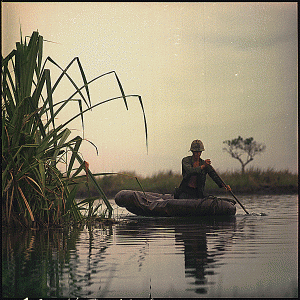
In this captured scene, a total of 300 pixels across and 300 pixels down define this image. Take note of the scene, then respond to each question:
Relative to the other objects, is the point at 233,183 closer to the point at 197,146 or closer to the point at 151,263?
the point at 197,146

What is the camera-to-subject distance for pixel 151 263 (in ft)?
20.3

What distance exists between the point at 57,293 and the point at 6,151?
3.99m

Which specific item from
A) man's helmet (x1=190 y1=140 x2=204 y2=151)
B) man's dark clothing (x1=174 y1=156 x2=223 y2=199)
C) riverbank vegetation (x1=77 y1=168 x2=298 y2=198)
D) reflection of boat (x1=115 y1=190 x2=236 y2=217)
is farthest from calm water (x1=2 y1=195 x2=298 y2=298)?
riverbank vegetation (x1=77 y1=168 x2=298 y2=198)

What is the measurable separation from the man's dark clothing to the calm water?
9.53 feet

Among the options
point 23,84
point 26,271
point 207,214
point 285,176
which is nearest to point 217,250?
point 26,271

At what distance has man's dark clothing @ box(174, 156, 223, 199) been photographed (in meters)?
12.7

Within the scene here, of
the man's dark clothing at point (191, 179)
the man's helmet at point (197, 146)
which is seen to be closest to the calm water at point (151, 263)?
the man's dark clothing at point (191, 179)

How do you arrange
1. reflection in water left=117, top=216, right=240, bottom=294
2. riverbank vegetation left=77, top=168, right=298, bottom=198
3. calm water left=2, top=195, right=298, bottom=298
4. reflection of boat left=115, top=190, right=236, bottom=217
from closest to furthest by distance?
calm water left=2, top=195, right=298, bottom=298, reflection in water left=117, top=216, right=240, bottom=294, reflection of boat left=115, top=190, right=236, bottom=217, riverbank vegetation left=77, top=168, right=298, bottom=198

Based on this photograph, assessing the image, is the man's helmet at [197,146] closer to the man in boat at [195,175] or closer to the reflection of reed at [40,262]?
the man in boat at [195,175]

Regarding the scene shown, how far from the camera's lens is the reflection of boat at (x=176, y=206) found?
12.5m

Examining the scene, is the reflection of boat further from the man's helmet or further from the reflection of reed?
the reflection of reed

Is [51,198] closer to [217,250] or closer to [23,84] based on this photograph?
[23,84]

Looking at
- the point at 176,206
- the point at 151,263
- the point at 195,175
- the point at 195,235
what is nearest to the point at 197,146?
the point at 195,175

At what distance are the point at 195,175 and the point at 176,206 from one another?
77 centimetres
